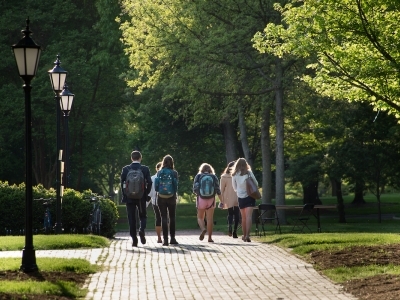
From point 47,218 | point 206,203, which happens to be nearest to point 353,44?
point 206,203

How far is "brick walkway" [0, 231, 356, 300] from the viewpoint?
38.6ft

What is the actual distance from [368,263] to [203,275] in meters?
2.53

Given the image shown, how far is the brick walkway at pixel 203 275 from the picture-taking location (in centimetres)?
1177

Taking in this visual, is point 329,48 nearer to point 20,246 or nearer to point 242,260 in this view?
point 242,260

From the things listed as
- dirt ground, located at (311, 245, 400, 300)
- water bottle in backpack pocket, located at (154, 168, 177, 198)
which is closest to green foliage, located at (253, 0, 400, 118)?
dirt ground, located at (311, 245, 400, 300)

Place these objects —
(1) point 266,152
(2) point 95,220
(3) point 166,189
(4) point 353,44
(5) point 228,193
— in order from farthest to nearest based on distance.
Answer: (1) point 266,152 < (2) point 95,220 < (5) point 228,193 < (3) point 166,189 < (4) point 353,44

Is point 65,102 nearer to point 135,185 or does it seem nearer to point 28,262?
point 135,185

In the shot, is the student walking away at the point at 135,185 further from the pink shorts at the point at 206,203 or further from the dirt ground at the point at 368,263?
the dirt ground at the point at 368,263

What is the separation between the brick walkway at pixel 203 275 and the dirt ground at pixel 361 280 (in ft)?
0.71

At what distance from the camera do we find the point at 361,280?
1262 centimetres

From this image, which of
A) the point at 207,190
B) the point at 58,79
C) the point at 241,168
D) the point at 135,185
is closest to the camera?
the point at 135,185

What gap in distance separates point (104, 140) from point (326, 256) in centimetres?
3869

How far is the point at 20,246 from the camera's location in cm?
1925

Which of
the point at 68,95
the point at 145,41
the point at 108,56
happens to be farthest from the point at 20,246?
the point at 108,56
